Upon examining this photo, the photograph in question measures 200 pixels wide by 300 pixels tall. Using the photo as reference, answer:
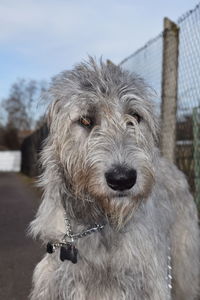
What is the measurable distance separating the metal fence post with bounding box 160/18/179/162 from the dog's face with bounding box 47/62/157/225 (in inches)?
100

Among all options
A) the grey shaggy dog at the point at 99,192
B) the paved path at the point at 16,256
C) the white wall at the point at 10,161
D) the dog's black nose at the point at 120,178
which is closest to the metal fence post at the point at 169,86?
the paved path at the point at 16,256

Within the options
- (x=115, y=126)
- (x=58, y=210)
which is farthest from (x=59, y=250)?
(x=115, y=126)

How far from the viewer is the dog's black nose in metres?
2.91

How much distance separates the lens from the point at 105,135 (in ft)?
10.5

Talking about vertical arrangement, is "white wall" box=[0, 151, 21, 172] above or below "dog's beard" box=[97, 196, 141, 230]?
below

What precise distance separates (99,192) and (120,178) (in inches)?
7.3

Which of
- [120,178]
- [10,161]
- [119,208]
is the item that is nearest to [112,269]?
[119,208]

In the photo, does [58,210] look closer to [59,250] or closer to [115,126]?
[59,250]

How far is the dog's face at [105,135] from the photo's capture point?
3008 millimetres

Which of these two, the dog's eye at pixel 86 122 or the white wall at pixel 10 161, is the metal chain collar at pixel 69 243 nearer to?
the dog's eye at pixel 86 122

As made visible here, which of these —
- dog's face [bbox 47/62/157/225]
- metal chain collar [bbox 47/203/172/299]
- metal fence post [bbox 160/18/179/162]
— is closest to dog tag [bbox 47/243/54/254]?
metal chain collar [bbox 47/203/172/299]

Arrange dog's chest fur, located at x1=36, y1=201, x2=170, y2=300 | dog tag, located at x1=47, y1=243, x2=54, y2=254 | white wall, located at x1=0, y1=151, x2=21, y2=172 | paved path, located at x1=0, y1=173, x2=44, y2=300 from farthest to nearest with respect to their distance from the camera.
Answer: white wall, located at x1=0, y1=151, x2=21, y2=172 → paved path, located at x1=0, y1=173, x2=44, y2=300 → dog tag, located at x1=47, y1=243, x2=54, y2=254 → dog's chest fur, located at x1=36, y1=201, x2=170, y2=300

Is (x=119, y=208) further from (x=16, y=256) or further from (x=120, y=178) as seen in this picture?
(x=16, y=256)

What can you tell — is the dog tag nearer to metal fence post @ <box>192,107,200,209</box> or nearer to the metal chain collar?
the metal chain collar
